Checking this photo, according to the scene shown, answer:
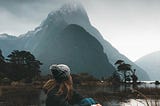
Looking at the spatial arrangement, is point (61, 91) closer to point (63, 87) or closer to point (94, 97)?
point (63, 87)

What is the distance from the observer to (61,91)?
4.84 metres

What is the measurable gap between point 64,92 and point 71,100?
0.14m

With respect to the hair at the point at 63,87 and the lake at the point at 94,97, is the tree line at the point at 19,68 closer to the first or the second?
the lake at the point at 94,97

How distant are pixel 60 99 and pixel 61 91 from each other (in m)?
0.11

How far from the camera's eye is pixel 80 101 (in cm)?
471

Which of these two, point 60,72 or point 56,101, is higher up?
point 60,72

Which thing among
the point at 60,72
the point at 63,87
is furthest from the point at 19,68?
the point at 63,87

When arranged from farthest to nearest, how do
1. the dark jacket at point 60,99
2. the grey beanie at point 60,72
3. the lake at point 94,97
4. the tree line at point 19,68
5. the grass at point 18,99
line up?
the tree line at point 19,68 < the lake at point 94,97 < the grass at point 18,99 < the grey beanie at point 60,72 < the dark jacket at point 60,99

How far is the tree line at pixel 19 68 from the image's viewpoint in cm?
8975

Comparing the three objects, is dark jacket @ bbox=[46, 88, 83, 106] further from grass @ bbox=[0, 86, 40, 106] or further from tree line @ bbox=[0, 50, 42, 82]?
tree line @ bbox=[0, 50, 42, 82]

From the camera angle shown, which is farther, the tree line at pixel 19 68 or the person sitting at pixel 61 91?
the tree line at pixel 19 68

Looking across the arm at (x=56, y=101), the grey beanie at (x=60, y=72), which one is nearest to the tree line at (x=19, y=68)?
the grey beanie at (x=60, y=72)

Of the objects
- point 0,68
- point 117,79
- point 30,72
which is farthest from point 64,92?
point 117,79

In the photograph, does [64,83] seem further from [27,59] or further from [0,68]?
[27,59]
